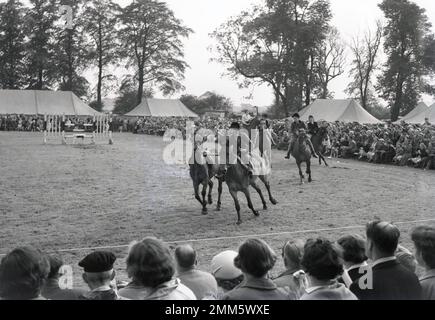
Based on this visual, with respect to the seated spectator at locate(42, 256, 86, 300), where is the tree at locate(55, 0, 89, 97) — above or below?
above

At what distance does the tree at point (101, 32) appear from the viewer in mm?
60078

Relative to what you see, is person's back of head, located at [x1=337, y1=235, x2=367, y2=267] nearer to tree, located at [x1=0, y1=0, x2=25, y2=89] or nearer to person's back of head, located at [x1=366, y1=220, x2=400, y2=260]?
person's back of head, located at [x1=366, y1=220, x2=400, y2=260]

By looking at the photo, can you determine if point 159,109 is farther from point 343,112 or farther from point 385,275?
point 385,275

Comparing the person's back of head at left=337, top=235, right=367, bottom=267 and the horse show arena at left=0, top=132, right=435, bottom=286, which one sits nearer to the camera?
the person's back of head at left=337, top=235, right=367, bottom=267

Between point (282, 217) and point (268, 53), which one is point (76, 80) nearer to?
point (268, 53)

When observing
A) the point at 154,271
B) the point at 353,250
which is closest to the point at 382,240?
the point at 353,250

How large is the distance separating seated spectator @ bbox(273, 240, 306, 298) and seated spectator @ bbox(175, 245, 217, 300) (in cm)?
53

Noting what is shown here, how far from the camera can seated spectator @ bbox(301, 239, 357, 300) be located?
3.33 meters

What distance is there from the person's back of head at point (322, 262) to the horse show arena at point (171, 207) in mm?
4170

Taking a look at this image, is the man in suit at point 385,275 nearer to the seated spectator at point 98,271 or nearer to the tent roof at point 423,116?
the seated spectator at point 98,271

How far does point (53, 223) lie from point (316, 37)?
42047 mm

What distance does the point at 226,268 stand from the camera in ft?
14.1

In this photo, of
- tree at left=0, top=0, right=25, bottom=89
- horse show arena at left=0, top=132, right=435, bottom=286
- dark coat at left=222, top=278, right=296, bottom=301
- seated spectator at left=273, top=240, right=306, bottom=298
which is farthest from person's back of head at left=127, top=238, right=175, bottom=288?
tree at left=0, top=0, right=25, bottom=89

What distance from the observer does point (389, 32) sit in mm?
45344
